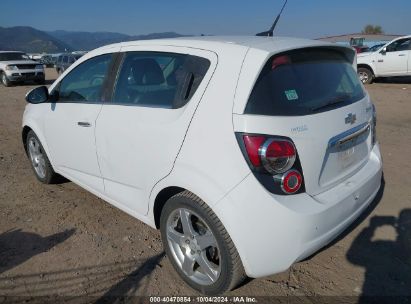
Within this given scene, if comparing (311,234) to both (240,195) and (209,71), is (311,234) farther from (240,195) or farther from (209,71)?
(209,71)

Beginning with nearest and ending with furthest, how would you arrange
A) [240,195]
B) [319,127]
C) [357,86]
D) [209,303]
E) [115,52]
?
1. [240,195]
2. [319,127]
3. [209,303]
4. [357,86]
5. [115,52]

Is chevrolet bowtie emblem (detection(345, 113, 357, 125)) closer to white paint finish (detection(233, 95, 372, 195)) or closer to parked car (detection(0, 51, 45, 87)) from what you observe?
white paint finish (detection(233, 95, 372, 195))

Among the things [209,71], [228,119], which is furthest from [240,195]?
[209,71]

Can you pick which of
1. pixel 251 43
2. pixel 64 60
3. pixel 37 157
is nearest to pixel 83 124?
pixel 37 157

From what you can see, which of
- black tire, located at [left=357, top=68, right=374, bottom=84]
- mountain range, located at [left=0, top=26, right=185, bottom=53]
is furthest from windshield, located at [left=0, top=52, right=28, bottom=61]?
mountain range, located at [left=0, top=26, right=185, bottom=53]

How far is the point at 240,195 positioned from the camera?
222cm

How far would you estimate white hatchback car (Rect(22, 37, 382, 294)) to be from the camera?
7.39 feet

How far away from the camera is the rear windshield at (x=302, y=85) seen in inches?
91.0

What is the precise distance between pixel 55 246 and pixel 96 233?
1.20 feet

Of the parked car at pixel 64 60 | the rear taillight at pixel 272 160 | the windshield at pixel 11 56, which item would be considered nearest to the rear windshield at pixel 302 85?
the rear taillight at pixel 272 160

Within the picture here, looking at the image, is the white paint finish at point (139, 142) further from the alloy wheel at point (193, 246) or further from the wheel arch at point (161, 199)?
the alloy wheel at point (193, 246)

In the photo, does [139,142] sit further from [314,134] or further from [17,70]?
[17,70]

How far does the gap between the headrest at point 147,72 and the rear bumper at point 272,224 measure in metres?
1.17

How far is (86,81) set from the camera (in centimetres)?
365
